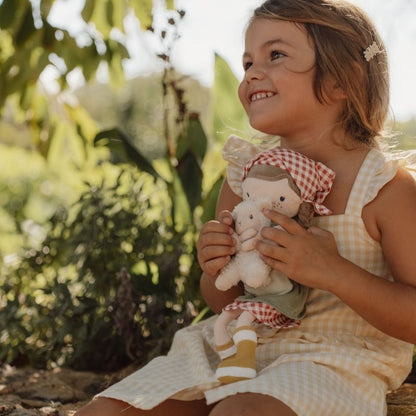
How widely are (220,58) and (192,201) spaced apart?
2.09 feet

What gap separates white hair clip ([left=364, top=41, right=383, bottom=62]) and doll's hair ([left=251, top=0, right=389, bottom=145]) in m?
0.01

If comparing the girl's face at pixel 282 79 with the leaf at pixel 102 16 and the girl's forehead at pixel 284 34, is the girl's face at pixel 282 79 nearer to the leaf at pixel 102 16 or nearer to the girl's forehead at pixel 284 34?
the girl's forehead at pixel 284 34

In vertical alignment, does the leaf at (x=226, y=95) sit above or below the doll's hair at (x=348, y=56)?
below

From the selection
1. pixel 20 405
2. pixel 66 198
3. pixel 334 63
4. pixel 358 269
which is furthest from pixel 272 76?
pixel 66 198

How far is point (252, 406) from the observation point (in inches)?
61.1

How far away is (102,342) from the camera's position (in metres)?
2.89

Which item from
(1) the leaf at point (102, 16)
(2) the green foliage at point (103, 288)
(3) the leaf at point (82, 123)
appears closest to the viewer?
(2) the green foliage at point (103, 288)

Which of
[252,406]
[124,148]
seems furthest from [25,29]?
[252,406]

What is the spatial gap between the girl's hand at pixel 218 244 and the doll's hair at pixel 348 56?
436 mm

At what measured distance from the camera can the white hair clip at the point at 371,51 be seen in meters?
1.96

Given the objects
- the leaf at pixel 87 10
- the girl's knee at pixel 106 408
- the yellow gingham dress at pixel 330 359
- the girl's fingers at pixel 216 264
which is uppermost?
the leaf at pixel 87 10

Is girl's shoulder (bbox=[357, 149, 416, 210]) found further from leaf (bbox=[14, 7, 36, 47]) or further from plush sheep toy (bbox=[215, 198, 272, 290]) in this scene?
leaf (bbox=[14, 7, 36, 47])

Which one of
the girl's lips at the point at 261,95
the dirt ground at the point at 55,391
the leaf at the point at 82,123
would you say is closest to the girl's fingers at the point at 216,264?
the girl's lips at the point at 261,95

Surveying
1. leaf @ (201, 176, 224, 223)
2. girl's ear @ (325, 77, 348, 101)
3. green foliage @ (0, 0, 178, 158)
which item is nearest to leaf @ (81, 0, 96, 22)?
green foliage @ (0, 0, 178, 158)
